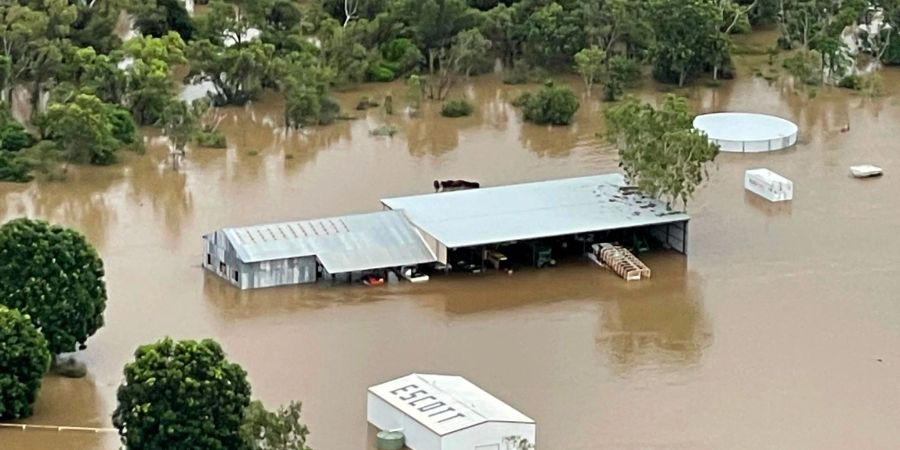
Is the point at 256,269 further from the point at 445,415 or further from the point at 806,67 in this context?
the point at 806,67

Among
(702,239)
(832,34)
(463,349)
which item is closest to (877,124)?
(832,34)

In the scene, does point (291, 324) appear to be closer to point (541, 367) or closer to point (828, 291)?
point (541, 367)

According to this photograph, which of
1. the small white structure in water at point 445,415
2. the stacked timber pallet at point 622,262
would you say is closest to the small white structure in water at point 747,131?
the stacked timber pallet at point 622,262

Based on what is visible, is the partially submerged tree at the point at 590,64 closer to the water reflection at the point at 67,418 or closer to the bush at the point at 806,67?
the bush at the point at 806,67

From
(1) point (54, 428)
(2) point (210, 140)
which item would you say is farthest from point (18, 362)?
(2) point (210, 140)

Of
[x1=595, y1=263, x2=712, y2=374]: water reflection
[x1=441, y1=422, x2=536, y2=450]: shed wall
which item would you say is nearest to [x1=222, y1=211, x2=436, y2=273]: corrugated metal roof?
[x1=595, y1=263, x2=712, y2=374]: water reflection

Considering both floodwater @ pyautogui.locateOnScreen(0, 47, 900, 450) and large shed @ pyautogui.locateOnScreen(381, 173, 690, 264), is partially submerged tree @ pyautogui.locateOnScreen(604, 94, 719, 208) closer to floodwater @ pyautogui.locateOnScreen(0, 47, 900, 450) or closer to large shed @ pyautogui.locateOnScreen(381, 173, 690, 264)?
large shed @ pyautogui.locateOnScreen(381, 173, 690, 264)

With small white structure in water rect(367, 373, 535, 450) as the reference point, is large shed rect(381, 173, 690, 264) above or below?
above
